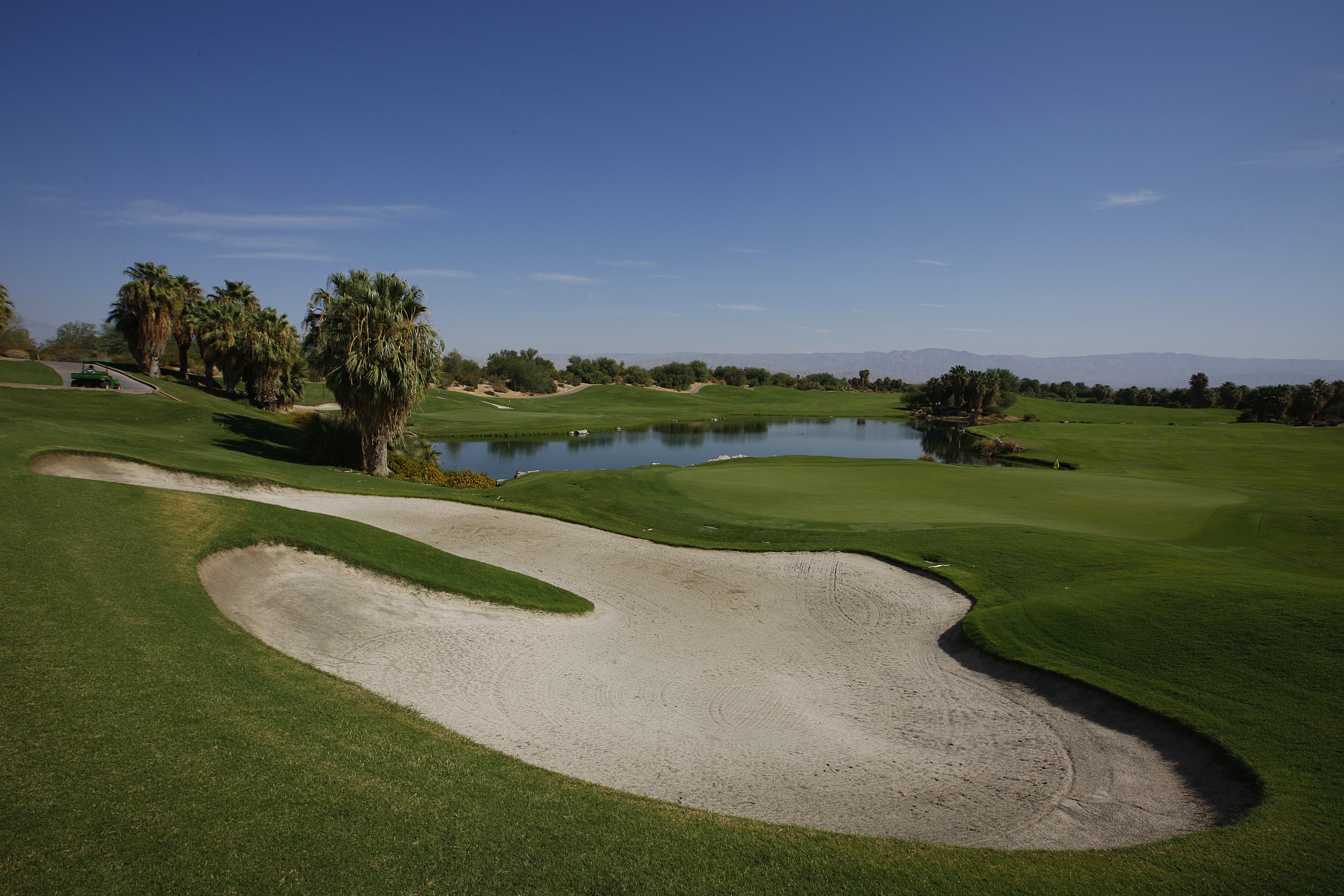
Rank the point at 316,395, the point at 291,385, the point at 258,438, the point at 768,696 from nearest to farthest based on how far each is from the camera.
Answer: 1. the point at 768,696
2. the point at 258,438
3. the point at 291,385
4. the point at 316,395

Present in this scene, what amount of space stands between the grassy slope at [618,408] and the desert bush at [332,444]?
18321mm

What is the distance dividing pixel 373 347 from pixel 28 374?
2834 cm

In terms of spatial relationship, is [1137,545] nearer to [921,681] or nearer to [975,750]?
[921,681]

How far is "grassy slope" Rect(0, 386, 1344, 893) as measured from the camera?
4863 mm

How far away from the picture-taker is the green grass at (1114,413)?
81688 millimetres

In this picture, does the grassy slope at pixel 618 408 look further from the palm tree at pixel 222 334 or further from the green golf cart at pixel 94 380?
the green golf cart at pixel 94 380

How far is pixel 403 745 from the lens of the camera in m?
6.85

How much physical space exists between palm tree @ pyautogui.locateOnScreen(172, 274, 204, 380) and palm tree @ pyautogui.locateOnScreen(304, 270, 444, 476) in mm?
23370

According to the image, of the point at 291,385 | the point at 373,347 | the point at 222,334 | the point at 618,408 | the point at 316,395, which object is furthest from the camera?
the point at 618,408

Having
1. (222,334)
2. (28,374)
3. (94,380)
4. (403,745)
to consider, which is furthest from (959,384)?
(403,745)

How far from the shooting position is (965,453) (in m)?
56.1

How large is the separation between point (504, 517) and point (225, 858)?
587 inches

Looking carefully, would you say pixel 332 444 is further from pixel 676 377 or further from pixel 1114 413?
pixel 1114 413

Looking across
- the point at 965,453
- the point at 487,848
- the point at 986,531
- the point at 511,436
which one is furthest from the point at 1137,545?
the point at 511,436
